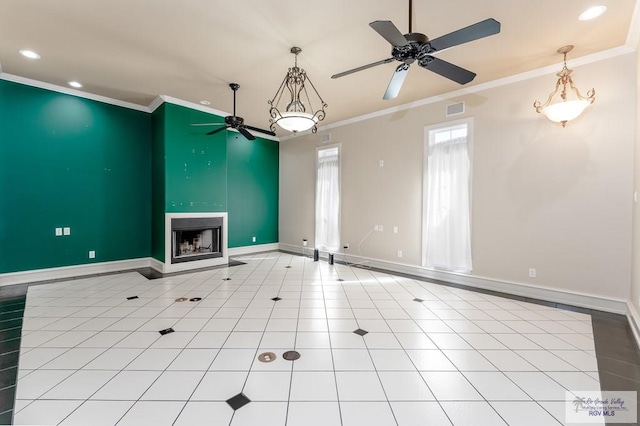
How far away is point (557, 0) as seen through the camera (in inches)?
102

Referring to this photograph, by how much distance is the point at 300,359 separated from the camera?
2.30m

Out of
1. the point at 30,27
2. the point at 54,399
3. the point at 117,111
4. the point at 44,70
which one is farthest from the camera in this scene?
the point at 117,111

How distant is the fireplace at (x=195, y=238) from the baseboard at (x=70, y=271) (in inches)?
36.6

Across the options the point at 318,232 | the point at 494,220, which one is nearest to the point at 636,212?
the point at 494,220

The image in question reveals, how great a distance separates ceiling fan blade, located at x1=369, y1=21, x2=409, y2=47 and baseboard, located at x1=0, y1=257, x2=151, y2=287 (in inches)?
233

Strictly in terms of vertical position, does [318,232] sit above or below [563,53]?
below

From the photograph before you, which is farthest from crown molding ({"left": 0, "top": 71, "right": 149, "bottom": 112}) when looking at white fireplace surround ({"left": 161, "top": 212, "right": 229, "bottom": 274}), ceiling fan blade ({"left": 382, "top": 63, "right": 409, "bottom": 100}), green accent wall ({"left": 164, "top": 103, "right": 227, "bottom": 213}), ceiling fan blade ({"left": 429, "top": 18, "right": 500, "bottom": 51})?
ceiling fan blade ({"left": 429, "top": 18, "right": 500, "bottom": 51})

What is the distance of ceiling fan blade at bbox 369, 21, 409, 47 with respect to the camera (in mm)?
1922

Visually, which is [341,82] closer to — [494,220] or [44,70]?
[494,220]

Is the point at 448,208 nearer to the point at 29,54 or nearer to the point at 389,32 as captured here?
the point at 389,32

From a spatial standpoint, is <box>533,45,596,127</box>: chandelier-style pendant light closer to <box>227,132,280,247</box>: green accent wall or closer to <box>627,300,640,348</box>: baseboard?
<box>627,300,640,348</box>: baseboard

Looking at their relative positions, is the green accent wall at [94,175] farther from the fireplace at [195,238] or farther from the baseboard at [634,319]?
the baseboard at [634,319]

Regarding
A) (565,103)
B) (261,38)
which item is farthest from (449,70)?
(261,38)

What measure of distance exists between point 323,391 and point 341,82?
418 cm
